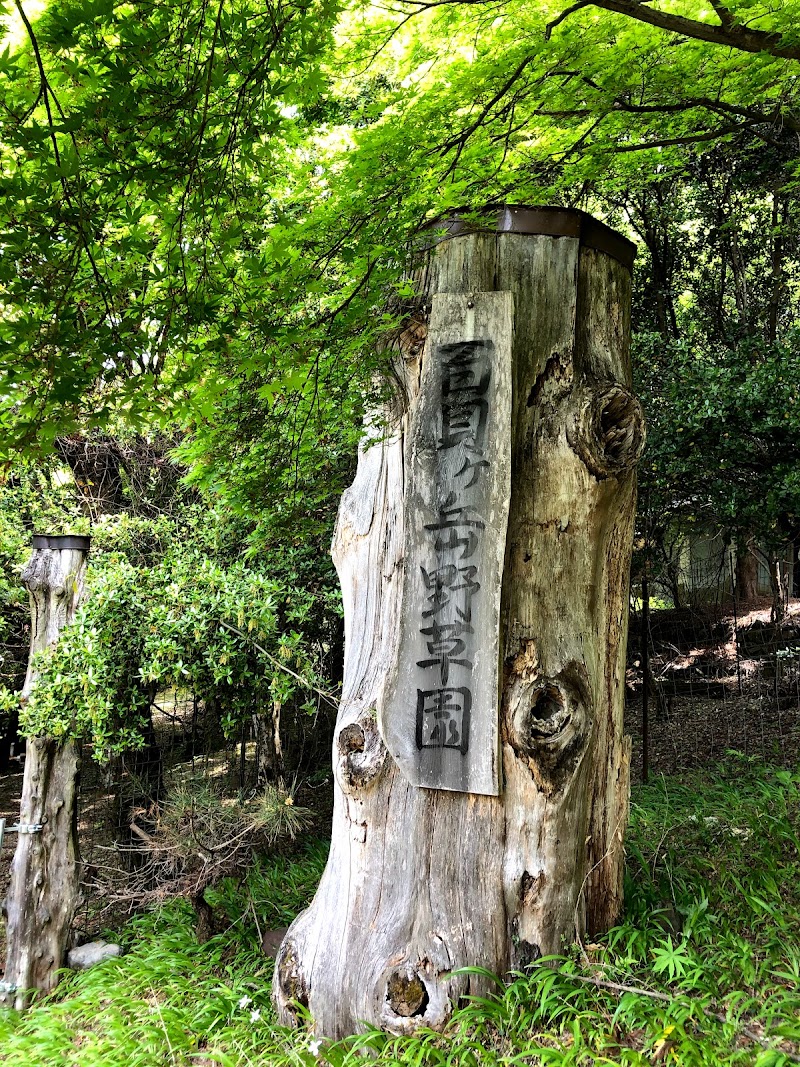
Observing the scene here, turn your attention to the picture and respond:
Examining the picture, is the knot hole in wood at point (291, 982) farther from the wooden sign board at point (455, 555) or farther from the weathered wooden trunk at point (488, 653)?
the wooden sign board at point (455, 555)

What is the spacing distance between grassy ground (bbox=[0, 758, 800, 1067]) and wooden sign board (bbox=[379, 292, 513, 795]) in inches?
32.1

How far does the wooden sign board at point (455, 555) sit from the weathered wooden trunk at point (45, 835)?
262 cm

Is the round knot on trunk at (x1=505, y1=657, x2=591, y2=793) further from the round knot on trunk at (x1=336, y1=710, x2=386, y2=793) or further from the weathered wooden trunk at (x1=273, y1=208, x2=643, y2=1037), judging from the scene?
the round knot on trunk at (x1=336, y1=710, x2=386, y2=793)

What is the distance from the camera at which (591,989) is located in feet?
8.92

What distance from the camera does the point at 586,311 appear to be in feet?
10.3

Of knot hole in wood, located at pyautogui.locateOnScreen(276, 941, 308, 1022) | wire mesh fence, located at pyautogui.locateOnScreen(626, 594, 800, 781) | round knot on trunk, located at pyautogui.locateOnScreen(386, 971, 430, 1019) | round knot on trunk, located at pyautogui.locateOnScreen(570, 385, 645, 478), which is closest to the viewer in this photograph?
round knot on trunk, located at pyautogui.locateOnScreen(386, 971, 430, 1019)

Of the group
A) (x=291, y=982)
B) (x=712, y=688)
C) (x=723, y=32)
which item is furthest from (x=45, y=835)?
(x=712, y=688)

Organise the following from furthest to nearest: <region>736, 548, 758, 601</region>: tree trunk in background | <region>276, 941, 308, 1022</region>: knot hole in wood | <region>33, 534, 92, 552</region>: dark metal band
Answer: <region>736, 548, 758, 601</region>: tree trunk in background
<region>33, 534, 92, 552</region>: dark metal band
<region>276, 941, 308, 1022</region>: knot hole in wood

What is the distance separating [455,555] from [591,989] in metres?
1.68

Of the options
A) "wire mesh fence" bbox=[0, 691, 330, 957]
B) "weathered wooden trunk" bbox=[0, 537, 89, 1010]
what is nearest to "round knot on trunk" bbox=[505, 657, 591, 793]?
"wire mesh fence" bbox=[0, 691, 330, 957]

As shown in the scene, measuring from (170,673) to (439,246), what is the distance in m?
2.93

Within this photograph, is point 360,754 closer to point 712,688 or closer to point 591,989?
point 591,989

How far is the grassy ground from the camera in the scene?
2.51 m

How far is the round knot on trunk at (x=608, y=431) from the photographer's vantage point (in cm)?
296
